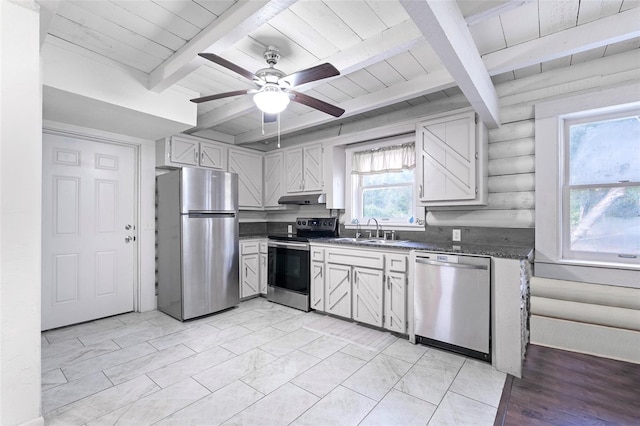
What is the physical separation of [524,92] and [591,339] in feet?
7.41

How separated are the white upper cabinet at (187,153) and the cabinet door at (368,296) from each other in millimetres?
2544

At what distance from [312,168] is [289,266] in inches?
55.5

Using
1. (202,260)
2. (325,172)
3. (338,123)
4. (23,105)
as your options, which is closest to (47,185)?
(202,260)

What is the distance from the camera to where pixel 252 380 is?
7.16ft

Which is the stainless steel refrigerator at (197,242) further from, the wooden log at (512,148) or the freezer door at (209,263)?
the wooden log at (512,148)

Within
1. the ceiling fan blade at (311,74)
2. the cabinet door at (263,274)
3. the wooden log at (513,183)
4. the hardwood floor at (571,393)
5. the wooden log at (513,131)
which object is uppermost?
the ceiling fan blade at (311,74)

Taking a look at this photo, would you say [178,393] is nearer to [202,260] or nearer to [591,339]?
[202,260]

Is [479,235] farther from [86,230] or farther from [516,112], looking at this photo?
[86,230]

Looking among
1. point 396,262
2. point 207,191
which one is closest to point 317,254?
point 396,262

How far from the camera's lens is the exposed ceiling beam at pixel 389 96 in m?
2.64

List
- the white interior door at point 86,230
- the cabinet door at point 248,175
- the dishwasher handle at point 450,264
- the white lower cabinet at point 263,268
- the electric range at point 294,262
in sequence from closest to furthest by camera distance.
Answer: the dishwasher handle at point 450,264 → the white interior door at point 86,230 → the electric range at point 294,262 → the white lower cabinet at point 263,268 → the cabinet door at point 248,175

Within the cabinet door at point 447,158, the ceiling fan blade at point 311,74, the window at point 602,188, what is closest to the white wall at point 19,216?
the ceiling fan blade at point 311,74

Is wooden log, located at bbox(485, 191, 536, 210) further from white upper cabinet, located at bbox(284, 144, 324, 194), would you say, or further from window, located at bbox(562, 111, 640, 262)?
white upper cabinet, located at bbox(284, 144, 324, 194)

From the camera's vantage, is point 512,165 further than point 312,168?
No
